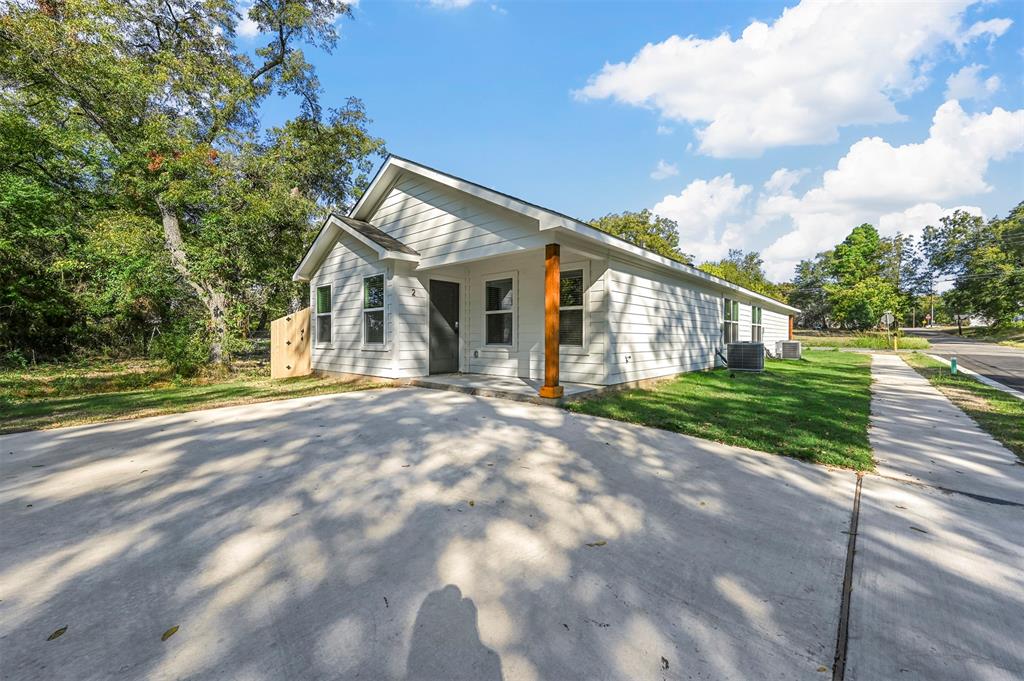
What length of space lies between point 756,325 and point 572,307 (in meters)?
11.2

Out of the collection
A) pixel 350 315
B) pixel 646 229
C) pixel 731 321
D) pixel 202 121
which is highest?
pixel 646 229

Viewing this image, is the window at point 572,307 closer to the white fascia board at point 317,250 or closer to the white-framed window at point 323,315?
the white fascia board at point 317,250

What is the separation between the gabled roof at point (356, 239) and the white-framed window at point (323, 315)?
2.34ft

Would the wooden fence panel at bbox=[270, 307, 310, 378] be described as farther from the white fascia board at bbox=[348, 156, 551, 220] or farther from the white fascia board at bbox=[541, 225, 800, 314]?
the white fascia board at bbox=[541, 225, 800, 314]

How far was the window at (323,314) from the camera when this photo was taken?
9945 mm

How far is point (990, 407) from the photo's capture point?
19.0 ft

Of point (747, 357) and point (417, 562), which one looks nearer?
point (417, 562)

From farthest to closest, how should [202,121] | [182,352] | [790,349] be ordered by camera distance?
[790,349] < [202,121] < [182,352]

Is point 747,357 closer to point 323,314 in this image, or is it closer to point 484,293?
point 484,293

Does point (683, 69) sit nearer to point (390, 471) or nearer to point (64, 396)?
point (390, 471)

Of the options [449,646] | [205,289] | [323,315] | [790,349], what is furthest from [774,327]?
[205,289]

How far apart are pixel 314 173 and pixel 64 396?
386 inches

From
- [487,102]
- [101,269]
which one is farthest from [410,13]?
[101,269]

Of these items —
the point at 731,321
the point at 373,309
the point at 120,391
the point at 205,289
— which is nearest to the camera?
the point at 120,391
